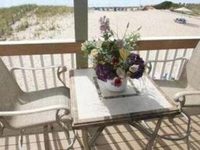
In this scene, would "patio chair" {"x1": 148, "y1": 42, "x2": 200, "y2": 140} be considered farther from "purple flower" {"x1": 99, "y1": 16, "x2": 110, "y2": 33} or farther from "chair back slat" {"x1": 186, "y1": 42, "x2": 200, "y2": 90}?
"purple flower" {"x1": 99, "y1": 16, "x2": 110, "y2": 33}

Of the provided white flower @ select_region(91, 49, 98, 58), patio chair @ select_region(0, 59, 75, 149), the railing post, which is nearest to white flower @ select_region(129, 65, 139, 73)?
white flower @ select_region(91, 49, 98, 58)

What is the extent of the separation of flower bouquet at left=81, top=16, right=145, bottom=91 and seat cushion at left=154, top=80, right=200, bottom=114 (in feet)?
2.43

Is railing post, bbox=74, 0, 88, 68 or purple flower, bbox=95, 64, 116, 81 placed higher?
railing post, bbox=74, 0, 88, 68

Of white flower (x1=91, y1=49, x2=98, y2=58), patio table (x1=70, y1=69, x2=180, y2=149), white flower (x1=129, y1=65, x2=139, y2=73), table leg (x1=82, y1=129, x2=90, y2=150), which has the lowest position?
table leg (x1=82, y1=129, x2=90, y2=150)

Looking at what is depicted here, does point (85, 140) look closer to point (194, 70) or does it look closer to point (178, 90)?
point (178, 90)

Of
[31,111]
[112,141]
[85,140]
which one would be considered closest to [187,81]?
[112,141]

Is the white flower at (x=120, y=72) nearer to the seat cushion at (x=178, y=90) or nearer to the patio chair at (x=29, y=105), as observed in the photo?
the patio chair at (x=29, y=105)

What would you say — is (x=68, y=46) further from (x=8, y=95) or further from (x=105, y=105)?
(x=105, y=105)

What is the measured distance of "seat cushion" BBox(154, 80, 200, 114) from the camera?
1966 mm

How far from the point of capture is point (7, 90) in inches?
74.6

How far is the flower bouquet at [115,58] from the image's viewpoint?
1463 millimetres

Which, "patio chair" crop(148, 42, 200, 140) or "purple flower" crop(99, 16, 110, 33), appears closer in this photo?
"purple flower" crop(99, 16, 110, 33)

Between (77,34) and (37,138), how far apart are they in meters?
1.12

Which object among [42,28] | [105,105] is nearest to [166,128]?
[105,105]
